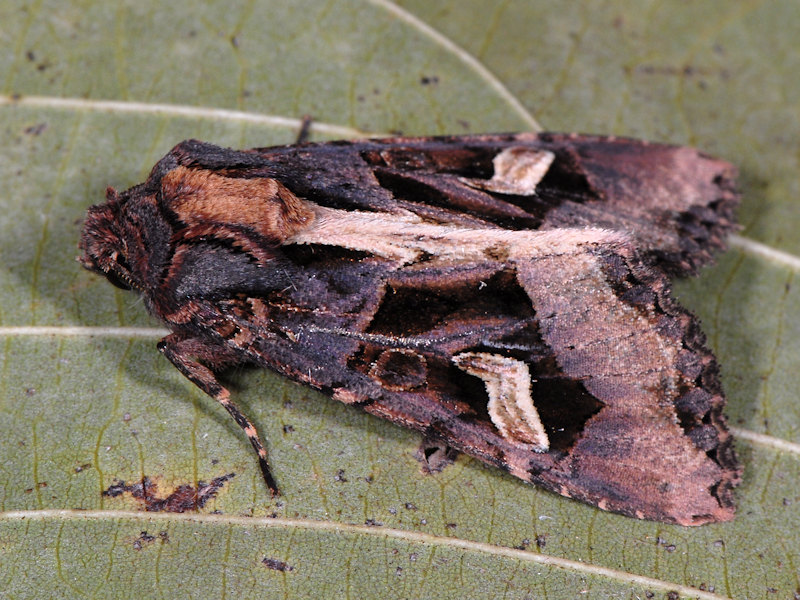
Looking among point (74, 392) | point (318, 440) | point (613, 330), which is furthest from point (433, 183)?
point (74, 392)

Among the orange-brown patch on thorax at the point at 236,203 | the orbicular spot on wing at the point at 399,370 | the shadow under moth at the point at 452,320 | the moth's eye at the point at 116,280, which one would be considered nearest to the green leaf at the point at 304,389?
the moth's eye at the point at 116,280

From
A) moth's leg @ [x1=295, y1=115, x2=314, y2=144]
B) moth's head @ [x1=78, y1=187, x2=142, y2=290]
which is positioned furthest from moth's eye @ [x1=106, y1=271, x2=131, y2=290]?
moth's leg @ [x1=295, y1=115, x2=314, y2=144]

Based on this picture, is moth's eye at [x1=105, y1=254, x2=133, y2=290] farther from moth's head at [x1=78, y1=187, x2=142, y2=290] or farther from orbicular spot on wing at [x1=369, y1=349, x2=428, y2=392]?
orbicular spot on wing at [x1=369, y1=349, x2=428, y2=392]

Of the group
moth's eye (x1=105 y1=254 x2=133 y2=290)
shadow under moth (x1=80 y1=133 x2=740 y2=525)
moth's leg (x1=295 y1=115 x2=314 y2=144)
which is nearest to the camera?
shadow under moth (x1=80 y1=133 x2=740 y2=525)

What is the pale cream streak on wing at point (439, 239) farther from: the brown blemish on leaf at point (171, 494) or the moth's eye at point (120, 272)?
the brown blemish on leaf at point (171, 494)

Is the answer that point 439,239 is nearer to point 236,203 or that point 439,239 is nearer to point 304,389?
point 236,203

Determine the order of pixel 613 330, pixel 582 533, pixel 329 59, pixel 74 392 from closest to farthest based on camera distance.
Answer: pixel 613 330, pixel 582 533, pixel 74 392, pixel 329 59

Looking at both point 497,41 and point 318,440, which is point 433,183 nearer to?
point 318,440
